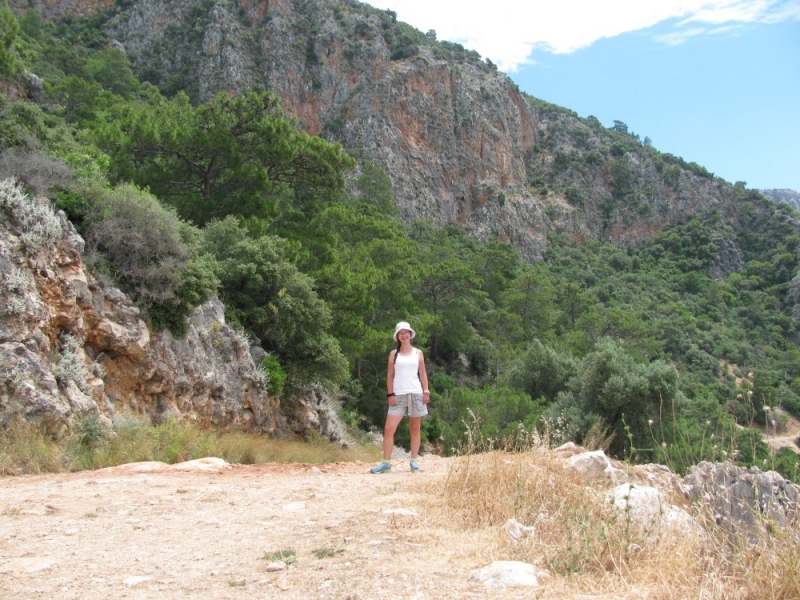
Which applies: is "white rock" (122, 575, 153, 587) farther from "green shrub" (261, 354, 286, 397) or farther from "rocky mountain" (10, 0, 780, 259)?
"rocky mountain" (10, 0, 780, 259)

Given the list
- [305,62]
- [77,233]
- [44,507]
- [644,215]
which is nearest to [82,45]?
[305,62]

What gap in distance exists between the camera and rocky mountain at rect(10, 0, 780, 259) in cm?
5875

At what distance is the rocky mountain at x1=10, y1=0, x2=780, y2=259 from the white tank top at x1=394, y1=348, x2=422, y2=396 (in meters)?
52.1

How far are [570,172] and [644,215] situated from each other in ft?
39.5

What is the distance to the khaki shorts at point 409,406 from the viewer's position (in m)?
6.08

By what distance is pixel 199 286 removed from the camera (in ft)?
31.0

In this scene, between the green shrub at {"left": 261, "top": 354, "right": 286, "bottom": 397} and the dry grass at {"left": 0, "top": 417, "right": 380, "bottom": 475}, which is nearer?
the dry grass at {"left": 0, "top": 417, "right": 380, "bottom": 475}

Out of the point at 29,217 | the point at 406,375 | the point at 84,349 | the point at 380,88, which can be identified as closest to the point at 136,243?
the point at 29,217

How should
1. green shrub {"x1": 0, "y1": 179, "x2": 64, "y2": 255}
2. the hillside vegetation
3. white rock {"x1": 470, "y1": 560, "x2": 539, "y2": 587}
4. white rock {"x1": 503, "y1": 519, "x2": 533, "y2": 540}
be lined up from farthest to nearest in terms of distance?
the hillside vegetation, green shrub {"x1": 0, "y1": 179, "x2": 64, "y2": 255}, white rock {"x1": 503, "y1": 519, "x2": 533, "y2": 540}, white rock {"x1": 470, "y1": 560, "x2": 539, "y2": 587}

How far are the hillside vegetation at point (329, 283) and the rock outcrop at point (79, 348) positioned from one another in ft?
1.30

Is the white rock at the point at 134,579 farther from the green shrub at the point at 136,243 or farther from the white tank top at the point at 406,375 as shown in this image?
the green shrub at the point at 136,243

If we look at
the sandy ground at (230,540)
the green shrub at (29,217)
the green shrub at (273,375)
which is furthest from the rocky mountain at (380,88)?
the sandy ground at (230,540)

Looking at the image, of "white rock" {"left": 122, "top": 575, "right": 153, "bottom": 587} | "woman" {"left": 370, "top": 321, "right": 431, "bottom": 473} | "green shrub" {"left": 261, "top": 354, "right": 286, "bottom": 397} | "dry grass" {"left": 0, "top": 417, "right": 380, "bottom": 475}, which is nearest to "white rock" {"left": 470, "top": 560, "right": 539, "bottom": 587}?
"white rock" {"left": 122, "top": 575, "right": 153, "bottom": 587}

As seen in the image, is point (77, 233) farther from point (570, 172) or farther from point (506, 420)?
point (570, 172)
